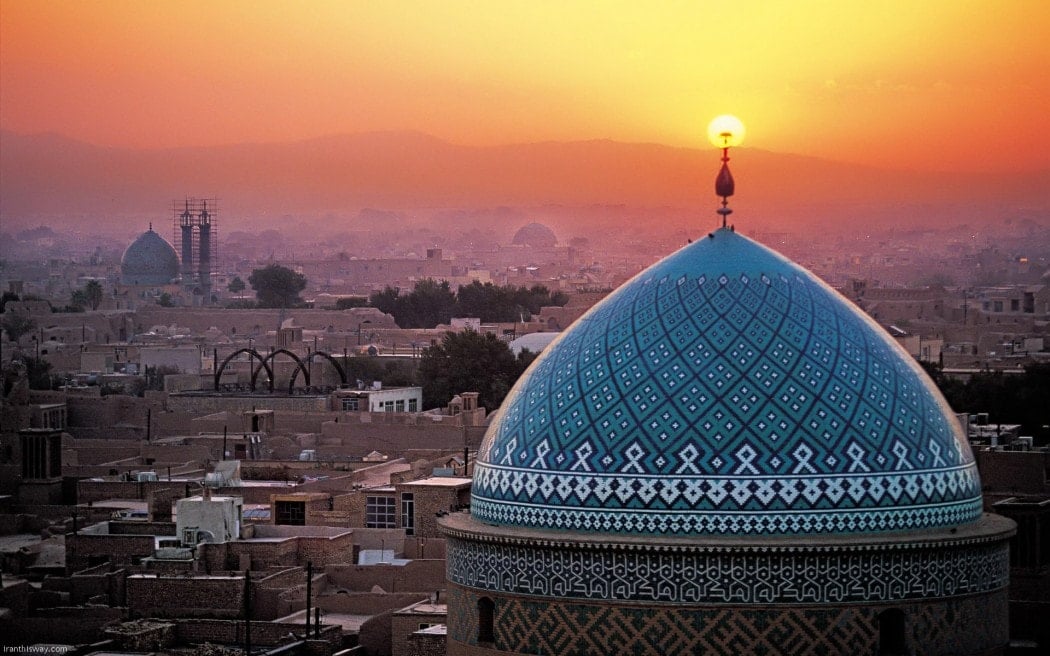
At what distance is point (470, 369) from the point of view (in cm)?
4281

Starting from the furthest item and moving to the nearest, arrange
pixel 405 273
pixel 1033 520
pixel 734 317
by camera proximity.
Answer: pixel 405 273 < pixel 1033 520 < pixel 734 317

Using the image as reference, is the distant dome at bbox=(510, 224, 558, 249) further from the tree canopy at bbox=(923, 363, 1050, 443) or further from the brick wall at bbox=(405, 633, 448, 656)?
the brick wall at bbox=(405, 633, 448, 656)

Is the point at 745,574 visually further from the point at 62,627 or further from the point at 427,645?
the point at 62,627

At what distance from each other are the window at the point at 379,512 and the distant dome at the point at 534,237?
337ft

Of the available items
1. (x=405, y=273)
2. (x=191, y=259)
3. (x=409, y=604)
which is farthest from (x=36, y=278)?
(x=409, y=604)

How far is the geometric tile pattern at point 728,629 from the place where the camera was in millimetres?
10266

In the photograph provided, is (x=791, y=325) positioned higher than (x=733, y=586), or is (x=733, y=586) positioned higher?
(x=791, y=325)

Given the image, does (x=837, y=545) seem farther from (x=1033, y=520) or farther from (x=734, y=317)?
(x=1033, y=520)

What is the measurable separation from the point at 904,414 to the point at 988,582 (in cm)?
80

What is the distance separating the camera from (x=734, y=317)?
1094 centimetres

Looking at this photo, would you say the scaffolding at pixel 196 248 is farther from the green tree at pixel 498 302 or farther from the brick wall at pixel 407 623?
the brick wall at pixel 407 623

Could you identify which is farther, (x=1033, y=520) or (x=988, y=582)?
(x=1033, y=520)

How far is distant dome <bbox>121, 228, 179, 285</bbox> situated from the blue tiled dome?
93.1m

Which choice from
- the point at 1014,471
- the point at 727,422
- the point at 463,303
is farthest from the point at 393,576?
the point at 463,303
